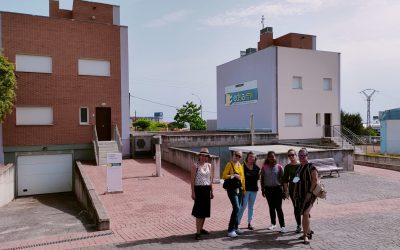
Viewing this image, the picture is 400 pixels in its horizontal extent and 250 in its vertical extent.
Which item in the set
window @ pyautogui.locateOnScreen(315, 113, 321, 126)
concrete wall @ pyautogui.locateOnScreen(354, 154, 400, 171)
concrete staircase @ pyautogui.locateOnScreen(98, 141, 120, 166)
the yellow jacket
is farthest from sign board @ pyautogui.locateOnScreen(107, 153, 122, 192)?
window @ pyautogui.locateOnScreen(315, 113, 321, 126)

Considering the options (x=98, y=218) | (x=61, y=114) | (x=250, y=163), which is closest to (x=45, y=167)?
(x=61, y=114)

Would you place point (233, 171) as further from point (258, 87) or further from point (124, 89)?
point (258, 87)

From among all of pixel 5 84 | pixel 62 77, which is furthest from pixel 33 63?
pixel 5 84

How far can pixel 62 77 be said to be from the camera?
18719 millimetres

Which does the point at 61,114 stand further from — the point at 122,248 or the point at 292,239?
the point at 292,239

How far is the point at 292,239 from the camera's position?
650 cm

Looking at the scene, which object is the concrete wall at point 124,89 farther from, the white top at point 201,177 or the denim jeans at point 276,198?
the denim jeans at point 276,198

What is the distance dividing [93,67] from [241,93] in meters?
15.2

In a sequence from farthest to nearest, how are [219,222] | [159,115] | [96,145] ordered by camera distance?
[159,115] < [96,145] < [219,222]

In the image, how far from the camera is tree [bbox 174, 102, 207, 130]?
164 feet

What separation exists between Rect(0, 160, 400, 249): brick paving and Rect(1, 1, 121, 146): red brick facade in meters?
7.33

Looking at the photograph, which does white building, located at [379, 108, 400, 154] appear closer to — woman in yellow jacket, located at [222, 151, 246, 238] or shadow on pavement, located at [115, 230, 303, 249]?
shadow on pavement, located at [115, 230, 303, 249]

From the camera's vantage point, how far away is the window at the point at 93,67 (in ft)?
63.0

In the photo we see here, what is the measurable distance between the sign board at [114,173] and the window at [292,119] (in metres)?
18.0
